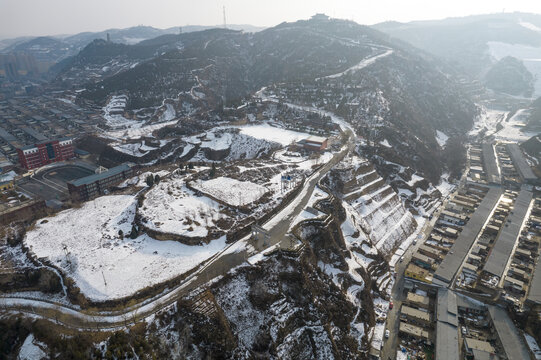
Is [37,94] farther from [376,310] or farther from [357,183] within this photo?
[376,310]

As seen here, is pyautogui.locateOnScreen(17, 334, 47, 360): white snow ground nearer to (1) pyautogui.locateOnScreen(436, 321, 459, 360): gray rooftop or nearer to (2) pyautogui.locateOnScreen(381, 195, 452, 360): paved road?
(2) pyautogui.locateOnScreen(381, 195, 452, 360): paved road

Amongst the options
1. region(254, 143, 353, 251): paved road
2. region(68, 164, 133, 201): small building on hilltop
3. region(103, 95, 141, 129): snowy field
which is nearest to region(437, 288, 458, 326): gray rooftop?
region(254, 143, 353, 251): paved road

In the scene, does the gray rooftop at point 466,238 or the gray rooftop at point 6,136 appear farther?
the gray rooftop at point 6,136

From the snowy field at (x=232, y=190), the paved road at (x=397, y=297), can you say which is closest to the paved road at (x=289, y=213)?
the snowy field at (x=232, y=190)

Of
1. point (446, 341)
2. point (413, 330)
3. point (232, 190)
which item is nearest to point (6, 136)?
point (232, 190)

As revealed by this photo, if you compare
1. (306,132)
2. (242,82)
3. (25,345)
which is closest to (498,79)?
(242,82)

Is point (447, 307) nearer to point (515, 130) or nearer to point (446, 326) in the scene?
point (446, 326)

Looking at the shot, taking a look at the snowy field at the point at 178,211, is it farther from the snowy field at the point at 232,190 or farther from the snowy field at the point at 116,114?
the snowy field at the point at 116,114
